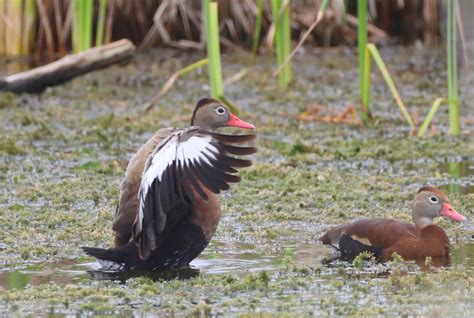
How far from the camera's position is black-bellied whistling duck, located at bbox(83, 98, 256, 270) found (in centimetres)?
580

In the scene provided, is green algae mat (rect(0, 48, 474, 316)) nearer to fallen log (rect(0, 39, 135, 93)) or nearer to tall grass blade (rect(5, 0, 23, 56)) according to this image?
fallen log (rect(0, 39, 135, 93))

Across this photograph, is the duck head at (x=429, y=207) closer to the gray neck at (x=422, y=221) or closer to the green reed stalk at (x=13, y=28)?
the gray neck at (x=422, y=221)

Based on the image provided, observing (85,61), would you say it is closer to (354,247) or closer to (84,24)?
(84,24)

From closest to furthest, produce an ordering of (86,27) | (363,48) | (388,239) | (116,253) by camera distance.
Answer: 1. (116,253)
2. (388,239)
3. (363,48)
4. (86,27)

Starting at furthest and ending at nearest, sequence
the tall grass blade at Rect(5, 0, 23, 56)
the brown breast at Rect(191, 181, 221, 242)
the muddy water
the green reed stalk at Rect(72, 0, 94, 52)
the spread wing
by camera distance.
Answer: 1. the tall grass blade at Rect(5, 0, 23, 56)
2. the green reed stalk at Rect(72, 0, 94, 52)
3. the brown breast at Rect(191, 181, 221, 242)
4. the muddy water
5. the spread wing

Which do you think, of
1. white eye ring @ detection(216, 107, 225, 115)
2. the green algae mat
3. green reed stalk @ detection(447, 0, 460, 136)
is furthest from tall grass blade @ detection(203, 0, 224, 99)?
white eye ring @ detection(216, 107, 225, 115)

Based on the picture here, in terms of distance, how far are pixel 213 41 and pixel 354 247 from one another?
10.5ft

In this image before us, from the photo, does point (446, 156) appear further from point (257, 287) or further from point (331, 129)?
point (257, 287)

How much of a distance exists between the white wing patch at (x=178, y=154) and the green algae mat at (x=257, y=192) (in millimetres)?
560

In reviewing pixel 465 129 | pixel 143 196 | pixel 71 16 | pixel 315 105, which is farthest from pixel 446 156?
pixel 71 16

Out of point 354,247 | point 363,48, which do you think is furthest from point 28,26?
point 354,247

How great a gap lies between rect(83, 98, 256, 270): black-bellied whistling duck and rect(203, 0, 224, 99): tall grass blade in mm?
2866

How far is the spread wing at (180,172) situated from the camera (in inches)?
227

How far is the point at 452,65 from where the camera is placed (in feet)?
29.3
